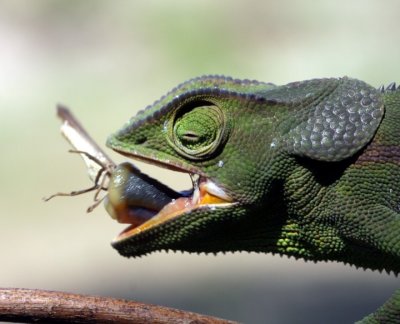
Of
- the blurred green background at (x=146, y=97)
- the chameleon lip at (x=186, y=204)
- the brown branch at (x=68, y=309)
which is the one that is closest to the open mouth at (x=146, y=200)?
the chameleon lip at (x=186, y=204)

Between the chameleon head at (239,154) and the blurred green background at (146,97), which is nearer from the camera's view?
the chameleon head at (239,154)

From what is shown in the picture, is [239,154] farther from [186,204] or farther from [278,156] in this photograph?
[186,204]

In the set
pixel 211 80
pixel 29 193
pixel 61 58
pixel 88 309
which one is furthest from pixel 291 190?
pixel 61 58

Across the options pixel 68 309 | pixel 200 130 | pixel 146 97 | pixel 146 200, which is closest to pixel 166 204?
pixel 146 200

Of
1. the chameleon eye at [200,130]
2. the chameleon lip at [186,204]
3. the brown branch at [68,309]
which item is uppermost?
the chameleon eye at [200,130]

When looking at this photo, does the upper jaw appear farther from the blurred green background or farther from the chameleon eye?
the blurred green background

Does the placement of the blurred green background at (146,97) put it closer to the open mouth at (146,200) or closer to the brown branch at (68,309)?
the open mouth at (146,200)

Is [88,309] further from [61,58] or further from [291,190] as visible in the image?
[61,58]

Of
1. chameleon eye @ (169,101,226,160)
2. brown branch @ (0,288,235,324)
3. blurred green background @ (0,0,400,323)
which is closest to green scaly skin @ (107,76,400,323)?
chameleon eye @ (169,101,226,160)
